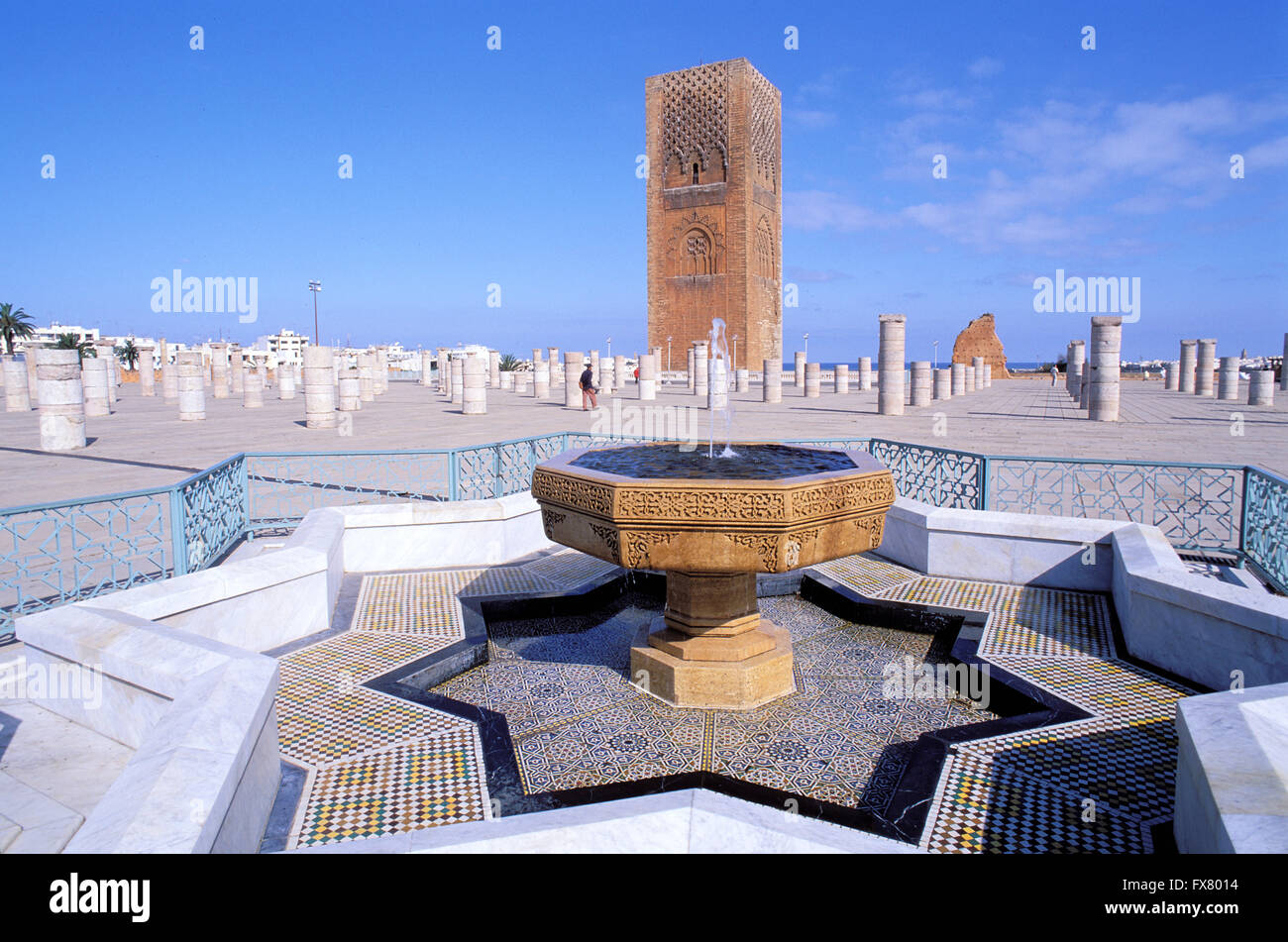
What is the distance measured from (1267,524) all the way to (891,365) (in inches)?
522

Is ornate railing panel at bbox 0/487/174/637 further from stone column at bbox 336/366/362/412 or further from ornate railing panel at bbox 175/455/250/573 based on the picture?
stone column at bbox 336/366/362/412

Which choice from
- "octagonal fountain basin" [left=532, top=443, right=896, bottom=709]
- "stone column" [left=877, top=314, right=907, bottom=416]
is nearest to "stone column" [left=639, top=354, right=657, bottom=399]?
"stone column" [left=877, top=314, right=907, bottom=416]

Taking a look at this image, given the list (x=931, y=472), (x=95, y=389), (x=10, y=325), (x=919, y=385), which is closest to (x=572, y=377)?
(x=919, y=385)

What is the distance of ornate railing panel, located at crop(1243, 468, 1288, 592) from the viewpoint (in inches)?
167

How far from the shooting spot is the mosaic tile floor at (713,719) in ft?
8.95

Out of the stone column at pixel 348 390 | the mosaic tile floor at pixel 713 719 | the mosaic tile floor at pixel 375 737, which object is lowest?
the mosaic tile floor at pixel 713 719

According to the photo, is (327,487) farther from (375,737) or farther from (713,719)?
(713,719)

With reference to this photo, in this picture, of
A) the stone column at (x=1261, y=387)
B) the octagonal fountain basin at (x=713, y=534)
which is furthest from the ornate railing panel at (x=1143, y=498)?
the stone column at (x=1261, y=387)

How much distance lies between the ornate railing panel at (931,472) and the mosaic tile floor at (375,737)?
137 inches

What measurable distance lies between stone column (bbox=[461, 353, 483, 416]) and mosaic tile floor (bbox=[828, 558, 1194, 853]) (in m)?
14.2

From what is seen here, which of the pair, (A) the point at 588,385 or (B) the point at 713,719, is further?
(A) the point at 588,385

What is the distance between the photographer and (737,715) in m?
3.21

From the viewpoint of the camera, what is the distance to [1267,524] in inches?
174

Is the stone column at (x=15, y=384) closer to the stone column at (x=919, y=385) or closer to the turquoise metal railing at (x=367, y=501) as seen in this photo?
the turquoise metal railing at (x=367, y=501)
